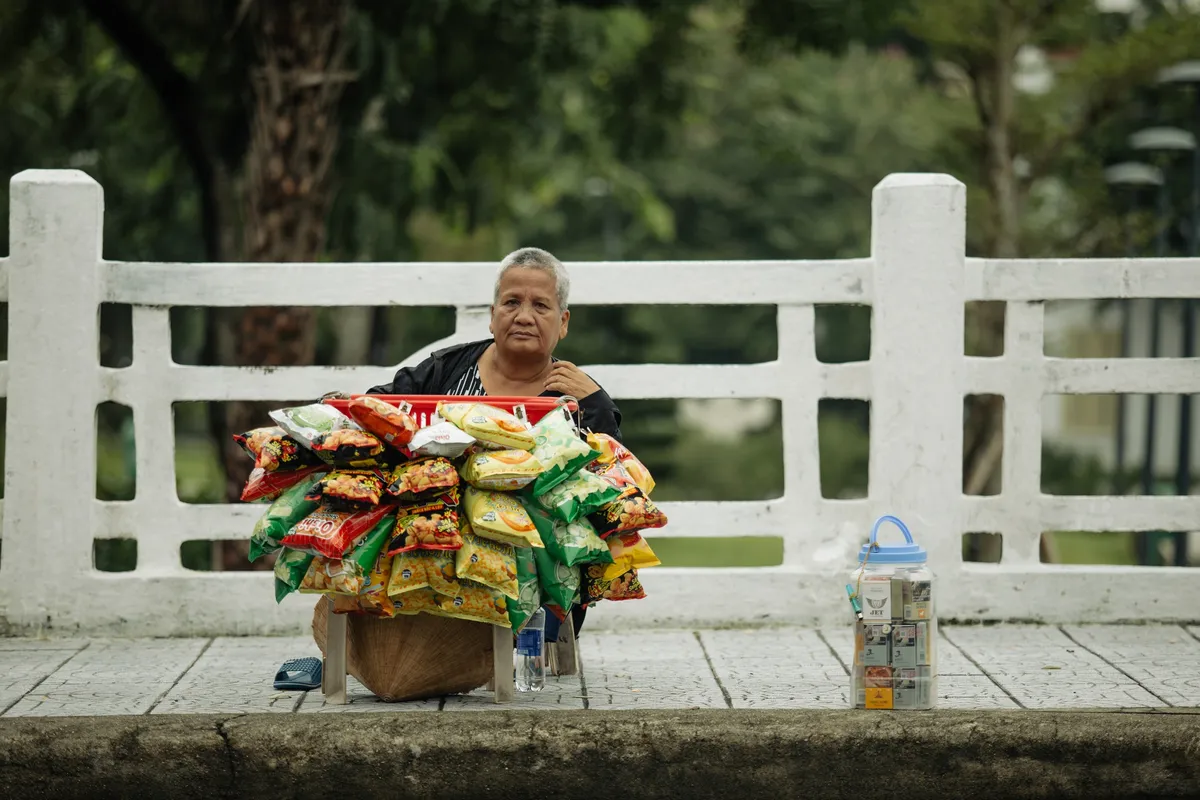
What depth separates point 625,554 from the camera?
4895 mm

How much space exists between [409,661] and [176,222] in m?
10.4

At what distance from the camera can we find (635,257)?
3338cm

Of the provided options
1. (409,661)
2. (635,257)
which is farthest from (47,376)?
(635,257)

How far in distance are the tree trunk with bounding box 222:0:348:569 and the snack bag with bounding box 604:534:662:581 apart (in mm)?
4422

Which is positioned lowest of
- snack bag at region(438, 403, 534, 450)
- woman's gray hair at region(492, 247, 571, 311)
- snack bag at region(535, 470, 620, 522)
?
snack bag at region(535, 470, 620, 522)

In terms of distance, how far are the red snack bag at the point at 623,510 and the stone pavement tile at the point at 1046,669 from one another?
1273 millimetres

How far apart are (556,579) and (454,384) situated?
0.90 metres

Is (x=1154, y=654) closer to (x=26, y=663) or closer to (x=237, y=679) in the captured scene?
(x=237, y=679)

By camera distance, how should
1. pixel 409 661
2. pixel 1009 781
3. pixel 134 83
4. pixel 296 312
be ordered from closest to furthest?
pixel 1009 781 → pixel 409 661 → pixel 296 312 → pixel 134 83

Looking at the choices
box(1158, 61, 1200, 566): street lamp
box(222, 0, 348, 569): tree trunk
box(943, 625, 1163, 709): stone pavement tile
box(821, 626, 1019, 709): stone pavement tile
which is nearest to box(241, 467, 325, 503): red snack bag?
box(821, 626, 1019, 709): stone pavement tile

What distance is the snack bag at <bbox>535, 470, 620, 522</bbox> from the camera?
4668 millimetres

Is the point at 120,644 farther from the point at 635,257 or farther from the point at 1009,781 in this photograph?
the point at 635,257

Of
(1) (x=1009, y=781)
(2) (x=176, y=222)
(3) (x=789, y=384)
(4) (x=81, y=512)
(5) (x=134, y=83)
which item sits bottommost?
(1) (x=1009, y=781)

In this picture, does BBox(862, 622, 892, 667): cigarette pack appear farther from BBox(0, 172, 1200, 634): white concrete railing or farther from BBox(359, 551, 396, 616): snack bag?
BBox(0, 172, 1200, 634): white concrete railing
